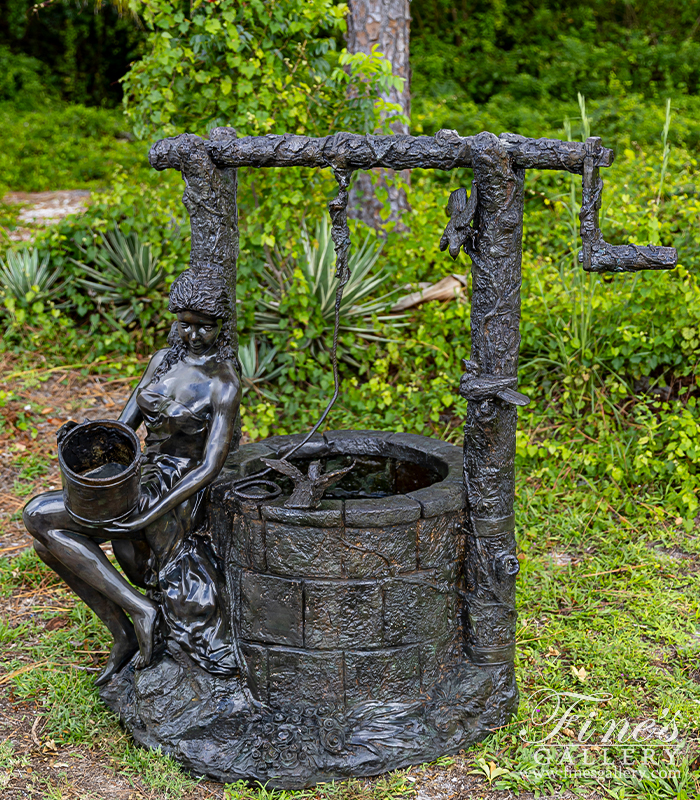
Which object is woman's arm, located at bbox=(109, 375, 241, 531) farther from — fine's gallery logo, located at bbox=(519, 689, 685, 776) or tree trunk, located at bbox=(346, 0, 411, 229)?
tree trunk, located at bbox=(346, 0, 411, 229)

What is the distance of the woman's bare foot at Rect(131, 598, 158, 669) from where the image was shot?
3.19m

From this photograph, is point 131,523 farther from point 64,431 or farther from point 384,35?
point 384,35

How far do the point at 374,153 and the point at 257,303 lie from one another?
9.77ft

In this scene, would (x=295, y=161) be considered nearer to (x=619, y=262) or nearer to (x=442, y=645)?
(x=619, y=262)

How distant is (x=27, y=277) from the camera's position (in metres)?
6.58

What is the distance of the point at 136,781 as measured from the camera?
3.03 metres

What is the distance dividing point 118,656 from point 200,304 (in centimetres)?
139

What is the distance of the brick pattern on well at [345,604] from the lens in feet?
9.85

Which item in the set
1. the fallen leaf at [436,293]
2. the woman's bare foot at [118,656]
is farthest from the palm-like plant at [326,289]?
the woman's bare foot at [118,656]

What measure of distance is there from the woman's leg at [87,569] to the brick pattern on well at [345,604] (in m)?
0.37

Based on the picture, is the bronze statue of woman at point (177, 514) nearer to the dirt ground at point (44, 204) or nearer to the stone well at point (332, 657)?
the stone well at point (332, 657)

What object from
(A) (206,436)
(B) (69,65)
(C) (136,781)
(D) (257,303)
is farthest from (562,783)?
(B) (69,65)

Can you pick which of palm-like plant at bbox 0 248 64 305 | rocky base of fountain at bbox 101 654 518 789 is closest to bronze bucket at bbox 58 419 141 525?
rocky base of fountain at bbox 101 654 518 789

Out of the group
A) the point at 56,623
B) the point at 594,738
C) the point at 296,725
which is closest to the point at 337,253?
the point at 296,725
